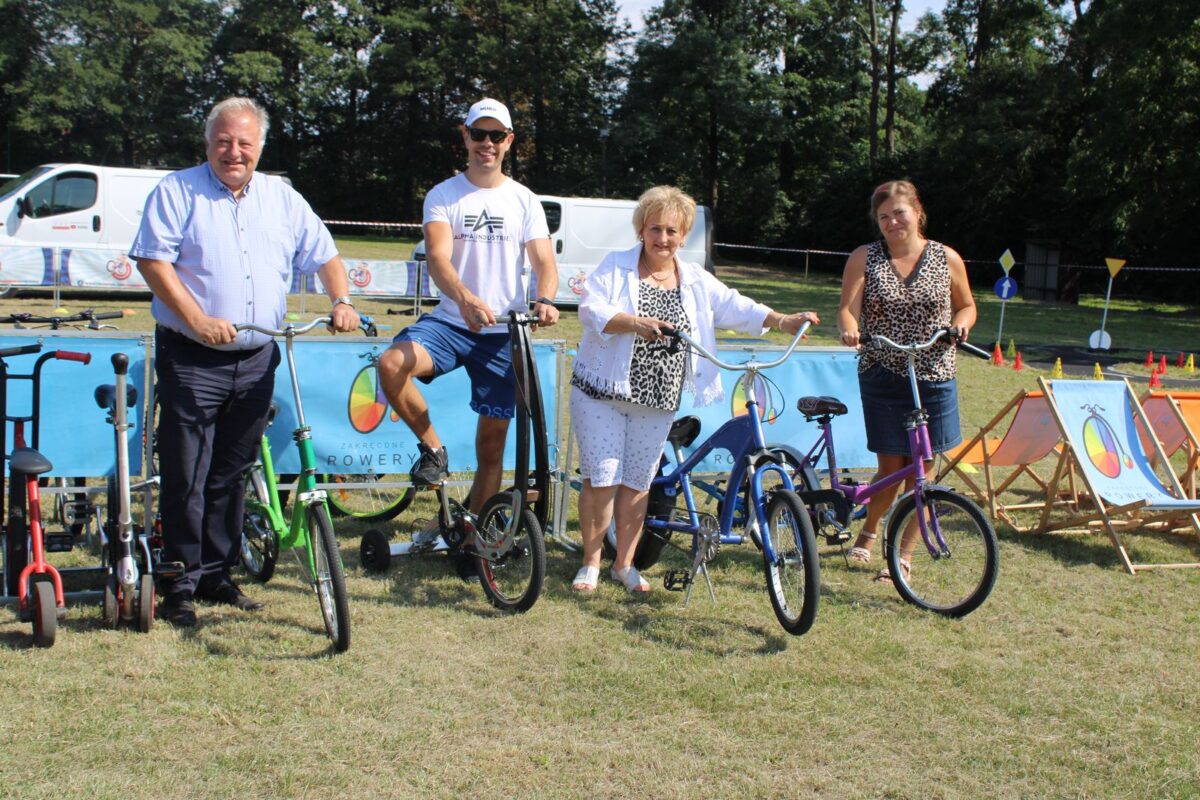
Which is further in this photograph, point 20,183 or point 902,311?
point 20,183

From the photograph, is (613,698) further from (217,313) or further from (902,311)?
(902,311)

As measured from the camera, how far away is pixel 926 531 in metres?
4.91

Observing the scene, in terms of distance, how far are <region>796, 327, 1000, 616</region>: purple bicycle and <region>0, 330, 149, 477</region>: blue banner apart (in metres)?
3.13

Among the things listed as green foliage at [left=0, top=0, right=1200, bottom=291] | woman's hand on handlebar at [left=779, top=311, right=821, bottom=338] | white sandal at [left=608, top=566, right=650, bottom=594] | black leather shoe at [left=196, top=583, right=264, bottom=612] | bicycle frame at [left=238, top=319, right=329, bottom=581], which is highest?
green foliage at [left=0, top=0, right=1200, bottom=291]

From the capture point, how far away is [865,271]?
17.6ft

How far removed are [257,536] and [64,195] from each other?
15.5m

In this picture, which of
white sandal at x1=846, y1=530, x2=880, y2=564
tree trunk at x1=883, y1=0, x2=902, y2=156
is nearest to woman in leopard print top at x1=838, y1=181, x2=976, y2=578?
white sandal at x1=846, y1=530, x2=880, y2=564

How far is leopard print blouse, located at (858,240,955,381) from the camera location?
17.3 ft

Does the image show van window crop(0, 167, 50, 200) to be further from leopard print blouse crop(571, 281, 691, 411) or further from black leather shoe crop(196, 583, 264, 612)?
leopard print blouse crop(571, 281, 691, 411)

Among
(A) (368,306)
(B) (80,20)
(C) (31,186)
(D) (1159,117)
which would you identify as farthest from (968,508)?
(B) (80,20)

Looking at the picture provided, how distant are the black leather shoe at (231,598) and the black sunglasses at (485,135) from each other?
6.99 ft

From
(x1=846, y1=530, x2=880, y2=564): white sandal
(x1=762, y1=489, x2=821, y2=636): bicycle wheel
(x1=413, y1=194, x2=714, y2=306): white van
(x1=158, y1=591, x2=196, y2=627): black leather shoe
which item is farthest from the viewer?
(x1=413, y1=194, x2=714, y2=306): white van

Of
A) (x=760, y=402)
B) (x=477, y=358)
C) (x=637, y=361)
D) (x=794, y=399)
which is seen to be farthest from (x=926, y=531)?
(x=477, y=358)

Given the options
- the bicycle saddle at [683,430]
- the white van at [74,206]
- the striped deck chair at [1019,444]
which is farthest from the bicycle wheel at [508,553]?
the white van at [74,206]
